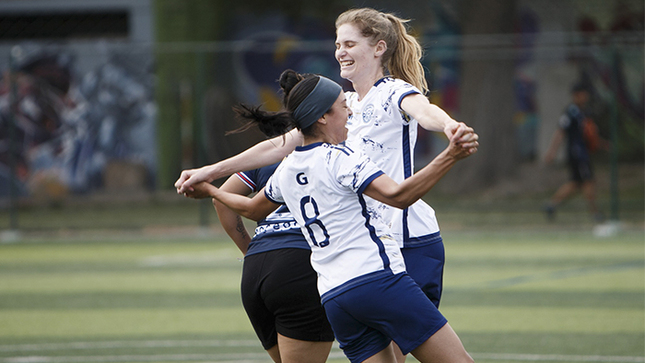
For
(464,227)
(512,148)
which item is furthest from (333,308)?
(512,148)

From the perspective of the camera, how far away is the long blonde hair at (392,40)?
4.29m

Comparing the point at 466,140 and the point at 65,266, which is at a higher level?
the point at 466,140

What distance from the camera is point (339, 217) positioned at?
3723 millimetres

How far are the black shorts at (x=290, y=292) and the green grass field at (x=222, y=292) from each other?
98.8 inches

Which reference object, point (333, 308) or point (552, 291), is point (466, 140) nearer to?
point (333, 308)

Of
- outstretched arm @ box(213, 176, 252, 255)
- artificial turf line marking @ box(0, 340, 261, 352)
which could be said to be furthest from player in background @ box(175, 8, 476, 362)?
artificial turf line marking @ box(0, 340, 261, 352)

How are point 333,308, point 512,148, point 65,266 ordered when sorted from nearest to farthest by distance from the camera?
point 333,308 → point 65,266 → point 512,148

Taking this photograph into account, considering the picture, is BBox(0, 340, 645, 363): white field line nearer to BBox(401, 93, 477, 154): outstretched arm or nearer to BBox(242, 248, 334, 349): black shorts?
BBox(242, 248, 334, 349): black shorts

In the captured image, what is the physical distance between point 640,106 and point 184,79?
944cm

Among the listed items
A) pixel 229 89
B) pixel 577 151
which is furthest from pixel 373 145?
pixel 229 89

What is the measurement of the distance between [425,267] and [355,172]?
0.85m

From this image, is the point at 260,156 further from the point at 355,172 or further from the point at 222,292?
the point at 222,292

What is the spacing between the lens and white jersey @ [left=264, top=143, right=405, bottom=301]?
3676 mm

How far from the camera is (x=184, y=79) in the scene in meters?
19.7
